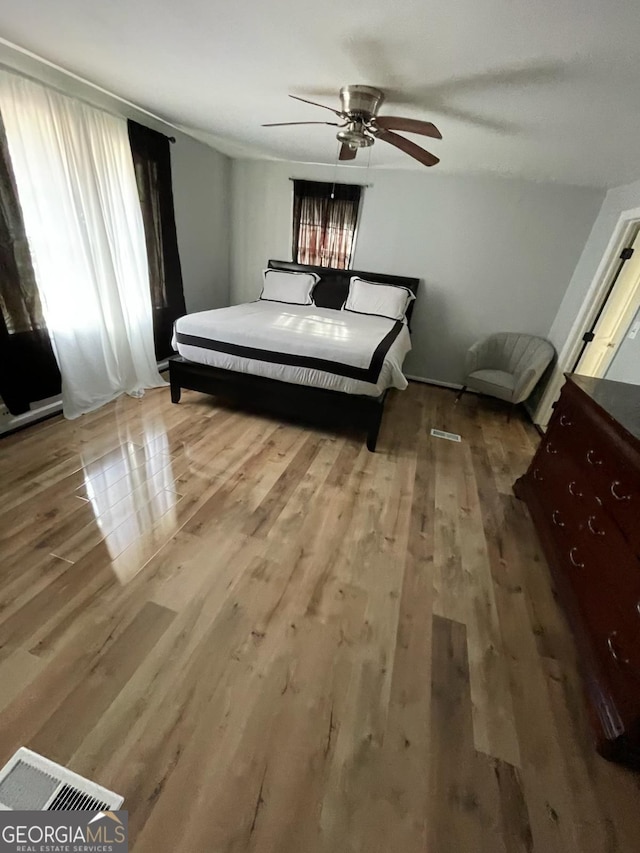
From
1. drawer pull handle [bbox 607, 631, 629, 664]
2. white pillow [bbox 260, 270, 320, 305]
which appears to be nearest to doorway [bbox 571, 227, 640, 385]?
drawer pull handle [bbox 607, 631, 629, 664]

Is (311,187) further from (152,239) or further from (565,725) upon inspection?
(565,725)

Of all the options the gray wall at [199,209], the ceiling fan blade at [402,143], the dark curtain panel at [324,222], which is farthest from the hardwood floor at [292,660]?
the dark curtain panel at [324,222]

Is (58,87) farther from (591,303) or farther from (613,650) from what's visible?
(591,303)

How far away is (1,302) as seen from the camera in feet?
7.23

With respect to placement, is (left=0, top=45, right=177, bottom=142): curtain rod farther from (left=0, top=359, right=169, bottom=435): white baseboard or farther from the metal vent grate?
the metal vent grate

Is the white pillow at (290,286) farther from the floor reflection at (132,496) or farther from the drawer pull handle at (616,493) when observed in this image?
the drawer pull handle at (616,493)

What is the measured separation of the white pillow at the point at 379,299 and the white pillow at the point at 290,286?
0.47 meters

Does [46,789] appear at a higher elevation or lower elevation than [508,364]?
lower

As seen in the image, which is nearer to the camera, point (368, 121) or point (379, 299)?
point (368, 121)

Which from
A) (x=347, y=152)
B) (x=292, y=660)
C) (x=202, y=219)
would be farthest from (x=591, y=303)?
(x=202, y=219)

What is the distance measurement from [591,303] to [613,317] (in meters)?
0.28

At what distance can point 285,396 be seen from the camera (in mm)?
2832

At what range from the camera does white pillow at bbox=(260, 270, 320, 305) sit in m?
3.98

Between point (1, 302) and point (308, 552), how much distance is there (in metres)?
2.41
